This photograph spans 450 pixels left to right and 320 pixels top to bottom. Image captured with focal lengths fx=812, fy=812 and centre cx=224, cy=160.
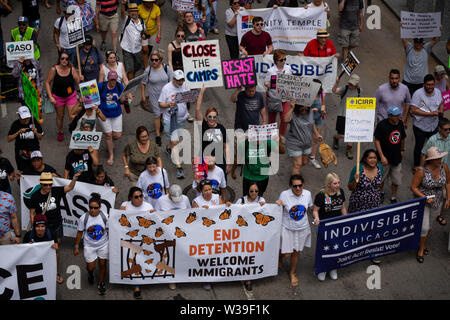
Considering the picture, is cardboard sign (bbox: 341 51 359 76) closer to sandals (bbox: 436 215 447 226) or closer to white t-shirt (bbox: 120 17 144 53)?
sandals (bbox: 436 215 447 226)

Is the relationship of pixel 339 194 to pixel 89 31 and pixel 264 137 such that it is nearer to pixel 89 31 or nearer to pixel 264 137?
pixel 264 137

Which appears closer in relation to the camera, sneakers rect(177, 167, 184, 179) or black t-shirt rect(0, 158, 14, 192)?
black t-shirt rect(0, 158, 14, 192)

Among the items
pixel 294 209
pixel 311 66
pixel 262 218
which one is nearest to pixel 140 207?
pixel 262 218

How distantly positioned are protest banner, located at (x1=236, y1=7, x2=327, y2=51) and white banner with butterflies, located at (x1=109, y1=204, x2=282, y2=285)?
6333 mm

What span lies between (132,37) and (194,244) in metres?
6.21

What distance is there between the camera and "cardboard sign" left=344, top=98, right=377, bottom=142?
43.2ft

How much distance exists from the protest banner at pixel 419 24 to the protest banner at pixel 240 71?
3.65 m

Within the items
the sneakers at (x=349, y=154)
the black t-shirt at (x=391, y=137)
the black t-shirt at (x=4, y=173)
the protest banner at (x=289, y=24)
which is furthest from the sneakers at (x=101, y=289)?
the protest banner at (x=289, y=24)

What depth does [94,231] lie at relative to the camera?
11828 millimetres

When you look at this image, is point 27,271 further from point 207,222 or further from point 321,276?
point 321,276

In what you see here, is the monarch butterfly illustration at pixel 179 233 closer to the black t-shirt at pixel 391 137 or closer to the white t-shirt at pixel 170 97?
the white t-shirt at pixel 170 97

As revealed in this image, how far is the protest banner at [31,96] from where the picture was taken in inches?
551

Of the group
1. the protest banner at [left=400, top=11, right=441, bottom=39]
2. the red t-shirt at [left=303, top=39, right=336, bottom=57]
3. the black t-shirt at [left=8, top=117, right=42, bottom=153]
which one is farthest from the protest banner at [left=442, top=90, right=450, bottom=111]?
the black t-shirt at [left=8, top=117, right=42, bottom=153]
